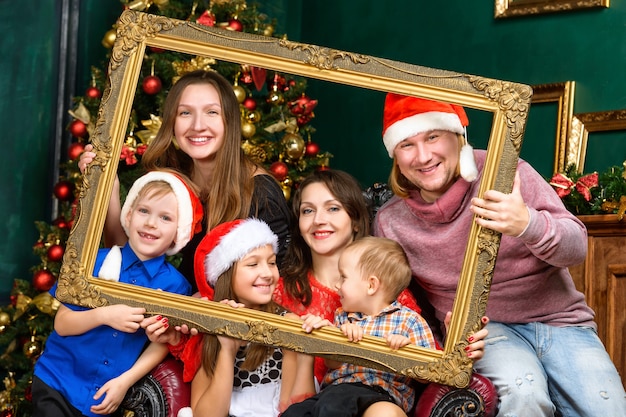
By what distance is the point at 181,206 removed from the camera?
121 inches

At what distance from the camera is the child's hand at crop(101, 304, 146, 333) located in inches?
117

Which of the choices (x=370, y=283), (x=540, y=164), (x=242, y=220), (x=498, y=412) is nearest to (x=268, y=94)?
(x=242, y=220)

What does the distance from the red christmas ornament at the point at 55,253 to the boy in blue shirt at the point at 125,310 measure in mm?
1600

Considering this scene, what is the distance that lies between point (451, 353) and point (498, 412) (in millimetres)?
282

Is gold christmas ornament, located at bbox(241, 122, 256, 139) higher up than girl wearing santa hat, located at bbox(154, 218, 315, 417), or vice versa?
gold christmas ornament, located at bbox(241, 122, 256, 139)

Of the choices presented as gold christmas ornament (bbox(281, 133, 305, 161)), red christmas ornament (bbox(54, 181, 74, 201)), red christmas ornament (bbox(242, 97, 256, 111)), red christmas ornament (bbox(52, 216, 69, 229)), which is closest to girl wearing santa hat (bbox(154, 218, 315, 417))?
red christmas ornament (bbox(242, 97, 256, 111))

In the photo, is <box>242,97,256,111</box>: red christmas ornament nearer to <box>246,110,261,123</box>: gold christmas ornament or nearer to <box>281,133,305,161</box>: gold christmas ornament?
<box>246,110,261,123</box>: gold christmas ornament

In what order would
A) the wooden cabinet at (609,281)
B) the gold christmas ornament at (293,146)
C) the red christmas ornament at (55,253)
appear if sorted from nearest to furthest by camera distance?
the gold christmas ornament at (293,146)
the wooden cabinet at (609,281)
the red christmas ornament at (55,253)

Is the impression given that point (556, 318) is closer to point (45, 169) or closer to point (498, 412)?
point (498, 412)

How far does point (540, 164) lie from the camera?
527 cm

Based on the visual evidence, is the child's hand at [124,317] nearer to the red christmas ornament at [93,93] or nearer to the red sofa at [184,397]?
the red sofa at [184,397]

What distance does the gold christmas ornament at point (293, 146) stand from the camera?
386cm

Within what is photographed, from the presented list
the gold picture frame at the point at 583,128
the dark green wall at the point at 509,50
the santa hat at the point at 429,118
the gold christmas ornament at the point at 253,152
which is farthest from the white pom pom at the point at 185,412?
the gold picture frame at the point at 583,128

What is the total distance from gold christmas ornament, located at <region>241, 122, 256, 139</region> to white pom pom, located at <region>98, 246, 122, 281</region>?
642 mm
